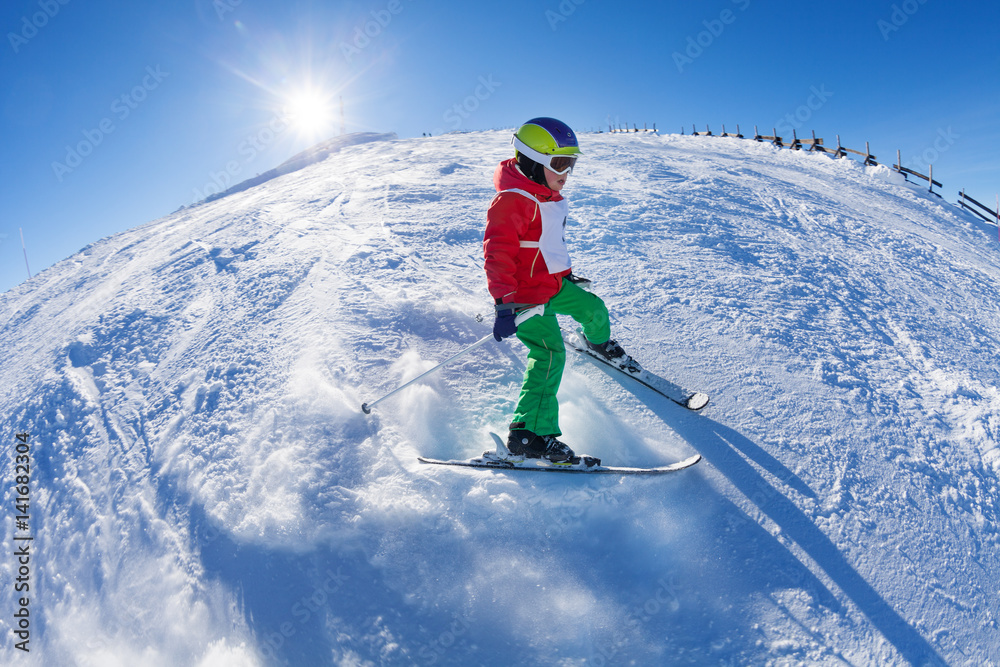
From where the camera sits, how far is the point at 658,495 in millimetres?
2340

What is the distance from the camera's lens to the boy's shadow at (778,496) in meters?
1.84

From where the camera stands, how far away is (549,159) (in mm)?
2672

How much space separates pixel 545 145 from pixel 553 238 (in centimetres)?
54

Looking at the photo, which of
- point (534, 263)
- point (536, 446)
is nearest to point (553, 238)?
point (534, 263)

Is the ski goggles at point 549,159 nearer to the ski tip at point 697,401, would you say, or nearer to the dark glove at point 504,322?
the dark glove at point 504,322

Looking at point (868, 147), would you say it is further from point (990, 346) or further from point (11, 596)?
point (11, 596)

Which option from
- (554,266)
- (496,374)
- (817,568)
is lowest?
(817,568)

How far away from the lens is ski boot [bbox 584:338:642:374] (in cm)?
313

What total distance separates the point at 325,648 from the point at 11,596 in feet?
6.14

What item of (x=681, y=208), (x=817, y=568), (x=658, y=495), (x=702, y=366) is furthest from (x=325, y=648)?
(x=681, y=208)
